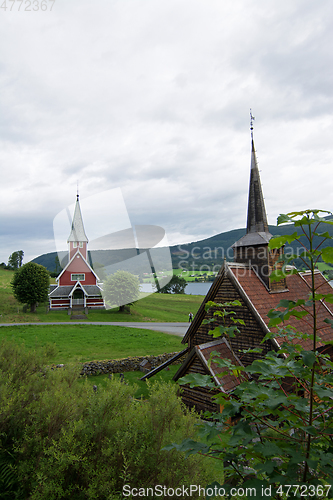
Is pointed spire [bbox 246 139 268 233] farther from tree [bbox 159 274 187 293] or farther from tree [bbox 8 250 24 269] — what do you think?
tree [bbox 8 250 24 269]

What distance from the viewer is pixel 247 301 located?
12.0 meters

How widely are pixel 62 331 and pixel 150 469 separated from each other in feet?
87.6

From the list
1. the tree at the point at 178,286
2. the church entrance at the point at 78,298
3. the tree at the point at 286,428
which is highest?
the tree at the point at 286,428

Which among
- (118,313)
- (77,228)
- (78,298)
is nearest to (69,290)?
(78,298)

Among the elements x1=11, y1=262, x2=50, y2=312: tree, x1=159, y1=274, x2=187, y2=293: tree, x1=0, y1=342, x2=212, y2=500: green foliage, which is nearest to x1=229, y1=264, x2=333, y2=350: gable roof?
x1=0, y1=342, x2=212, y2=500: green foliage

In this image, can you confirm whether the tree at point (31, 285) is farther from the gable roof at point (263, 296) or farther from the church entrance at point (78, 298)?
the gable roof at point (263, 296)

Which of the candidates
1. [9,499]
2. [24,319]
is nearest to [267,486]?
[9,499]

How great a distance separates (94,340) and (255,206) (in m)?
19.3

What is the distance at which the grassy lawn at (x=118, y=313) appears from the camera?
3491 centimetres

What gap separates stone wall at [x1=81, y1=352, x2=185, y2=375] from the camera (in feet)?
57.4

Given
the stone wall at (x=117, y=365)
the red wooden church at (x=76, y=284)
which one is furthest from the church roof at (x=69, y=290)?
the stone wall at (x=117, y=365)

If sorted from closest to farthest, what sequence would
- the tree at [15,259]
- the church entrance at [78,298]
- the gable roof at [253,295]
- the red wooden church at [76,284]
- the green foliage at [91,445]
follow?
the green foliage at [91,445], the gable roof at [253,295], the red wooden church at [76,284], the church entrance at [78,298], the tree at [15,259]

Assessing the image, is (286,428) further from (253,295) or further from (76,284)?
(76,284)

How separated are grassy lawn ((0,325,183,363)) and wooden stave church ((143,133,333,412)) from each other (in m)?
9.59
